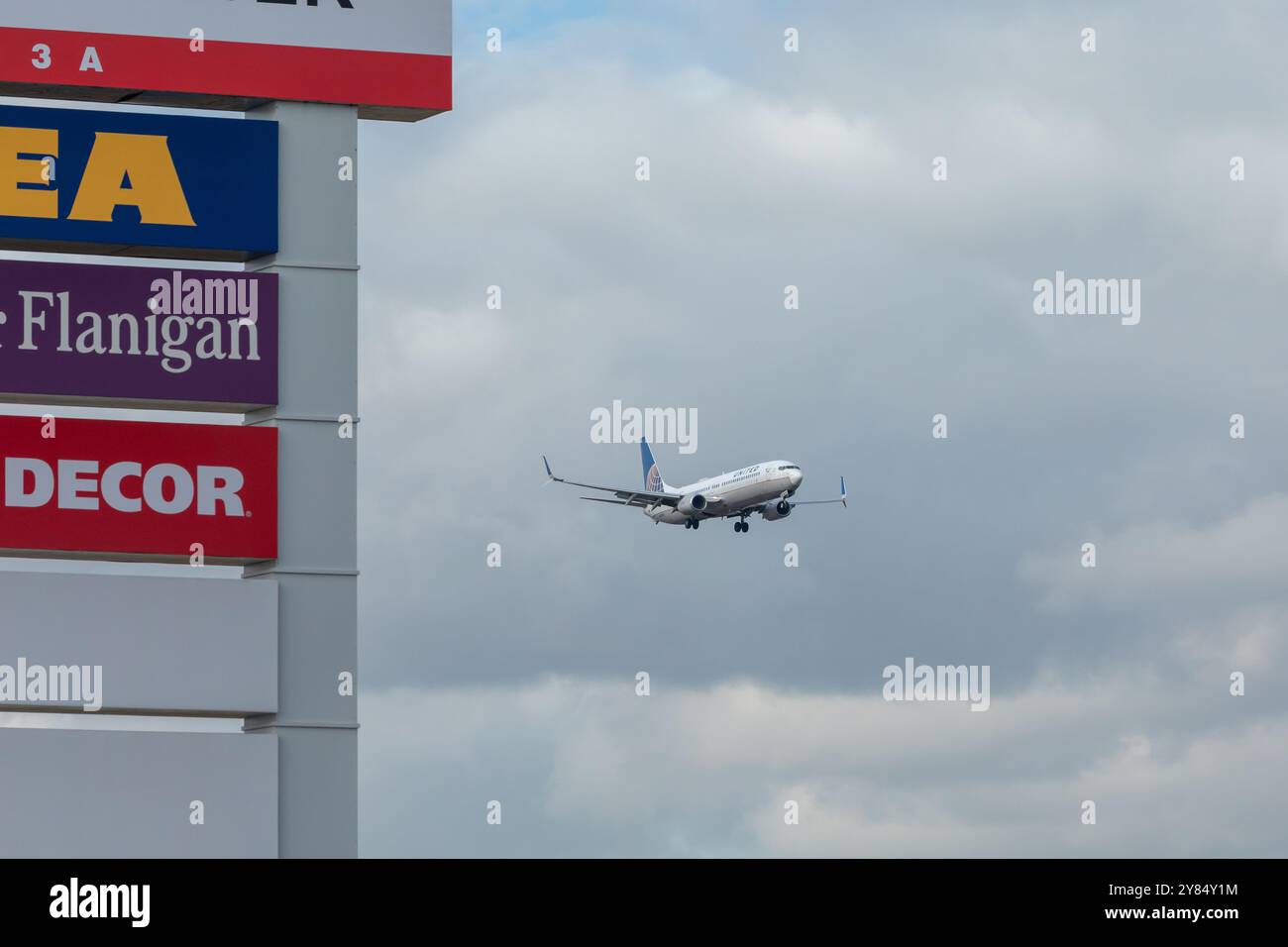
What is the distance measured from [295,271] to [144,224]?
2668 millimetres

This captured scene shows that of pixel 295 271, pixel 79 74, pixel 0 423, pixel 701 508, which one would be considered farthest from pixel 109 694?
pixel 701 508

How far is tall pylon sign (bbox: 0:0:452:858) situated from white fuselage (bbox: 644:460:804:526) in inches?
1655

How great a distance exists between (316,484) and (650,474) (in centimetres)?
7165

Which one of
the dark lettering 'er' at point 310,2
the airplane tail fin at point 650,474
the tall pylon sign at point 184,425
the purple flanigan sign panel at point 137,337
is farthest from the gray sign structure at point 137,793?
the airplane tail fin at point 650,474

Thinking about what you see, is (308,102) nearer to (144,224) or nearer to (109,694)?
(144,224)

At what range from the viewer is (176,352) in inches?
1630

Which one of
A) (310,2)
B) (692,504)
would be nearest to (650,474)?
(692,504)

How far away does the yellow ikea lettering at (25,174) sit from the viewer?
4103cm

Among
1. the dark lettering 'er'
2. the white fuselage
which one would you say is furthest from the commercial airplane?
the dark lettering 'er'

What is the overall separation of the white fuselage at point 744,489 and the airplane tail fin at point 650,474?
2285 cm

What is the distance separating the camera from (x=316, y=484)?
41969 mm

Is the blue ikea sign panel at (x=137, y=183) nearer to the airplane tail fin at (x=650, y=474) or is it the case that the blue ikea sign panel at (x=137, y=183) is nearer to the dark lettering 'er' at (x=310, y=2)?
the dark lettering 'er' at (x=310, y=2)
